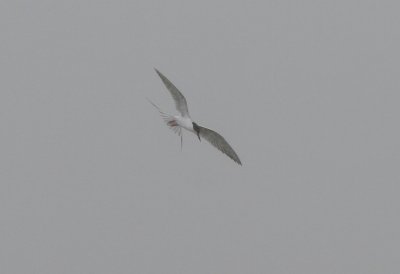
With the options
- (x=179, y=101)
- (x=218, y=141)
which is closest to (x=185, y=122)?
(x=179, y=101)

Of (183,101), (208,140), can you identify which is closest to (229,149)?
(208,140)

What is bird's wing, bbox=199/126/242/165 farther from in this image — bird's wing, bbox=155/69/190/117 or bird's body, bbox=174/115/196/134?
bird's wing, bbox=155/69/190/117

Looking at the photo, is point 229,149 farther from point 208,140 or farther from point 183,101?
point 183,101

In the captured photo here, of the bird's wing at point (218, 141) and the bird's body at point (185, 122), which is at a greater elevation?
the bird's body at point (185, 122)

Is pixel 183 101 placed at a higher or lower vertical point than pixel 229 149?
higher

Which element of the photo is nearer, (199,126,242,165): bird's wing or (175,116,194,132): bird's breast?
(199,126,242,165): bird's wing

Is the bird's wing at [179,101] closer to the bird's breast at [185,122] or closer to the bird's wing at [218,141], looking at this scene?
the bird's breast at [185,122]

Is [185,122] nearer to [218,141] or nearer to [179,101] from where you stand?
[179,101]

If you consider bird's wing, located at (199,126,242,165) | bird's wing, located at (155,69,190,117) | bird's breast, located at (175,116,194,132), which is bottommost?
bird's wing, located at (199,126,242,165)

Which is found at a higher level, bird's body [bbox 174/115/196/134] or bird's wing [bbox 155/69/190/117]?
bird's wing [bbox 155/69/190/117]
